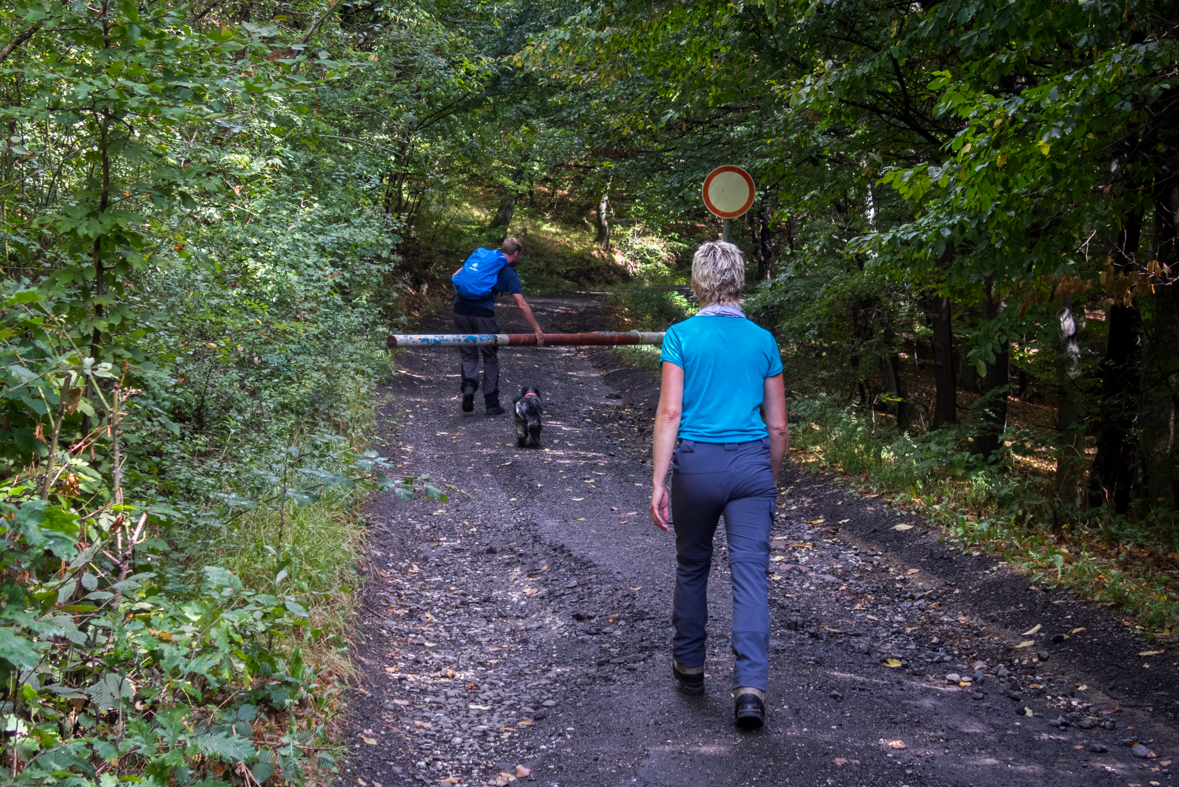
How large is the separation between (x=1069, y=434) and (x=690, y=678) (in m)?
6.00

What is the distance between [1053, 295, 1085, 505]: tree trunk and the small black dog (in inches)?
219

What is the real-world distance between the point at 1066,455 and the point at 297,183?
960cm

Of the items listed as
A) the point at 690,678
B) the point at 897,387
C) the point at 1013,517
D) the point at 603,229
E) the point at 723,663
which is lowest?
the point at 723,663

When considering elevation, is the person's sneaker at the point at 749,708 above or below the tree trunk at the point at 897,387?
below

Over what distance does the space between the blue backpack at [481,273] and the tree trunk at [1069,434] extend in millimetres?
6639

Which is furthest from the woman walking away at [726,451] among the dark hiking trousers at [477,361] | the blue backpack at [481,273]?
the dark hiking trousers at [477,361]

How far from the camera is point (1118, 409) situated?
7.38 meters

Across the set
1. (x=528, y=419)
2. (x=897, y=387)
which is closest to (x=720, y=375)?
(x=528, y=419)

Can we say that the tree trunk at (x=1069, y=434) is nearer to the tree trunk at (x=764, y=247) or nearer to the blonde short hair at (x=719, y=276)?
the blonde short hair at (x=719, y=276)

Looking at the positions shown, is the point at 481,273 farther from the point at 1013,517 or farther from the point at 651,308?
the point at 651,308

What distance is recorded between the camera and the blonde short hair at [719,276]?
3.98 metres

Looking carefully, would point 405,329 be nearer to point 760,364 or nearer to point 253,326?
point 253,326

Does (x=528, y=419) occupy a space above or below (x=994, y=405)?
below

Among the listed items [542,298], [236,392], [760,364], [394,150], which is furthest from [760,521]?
[542,298]
